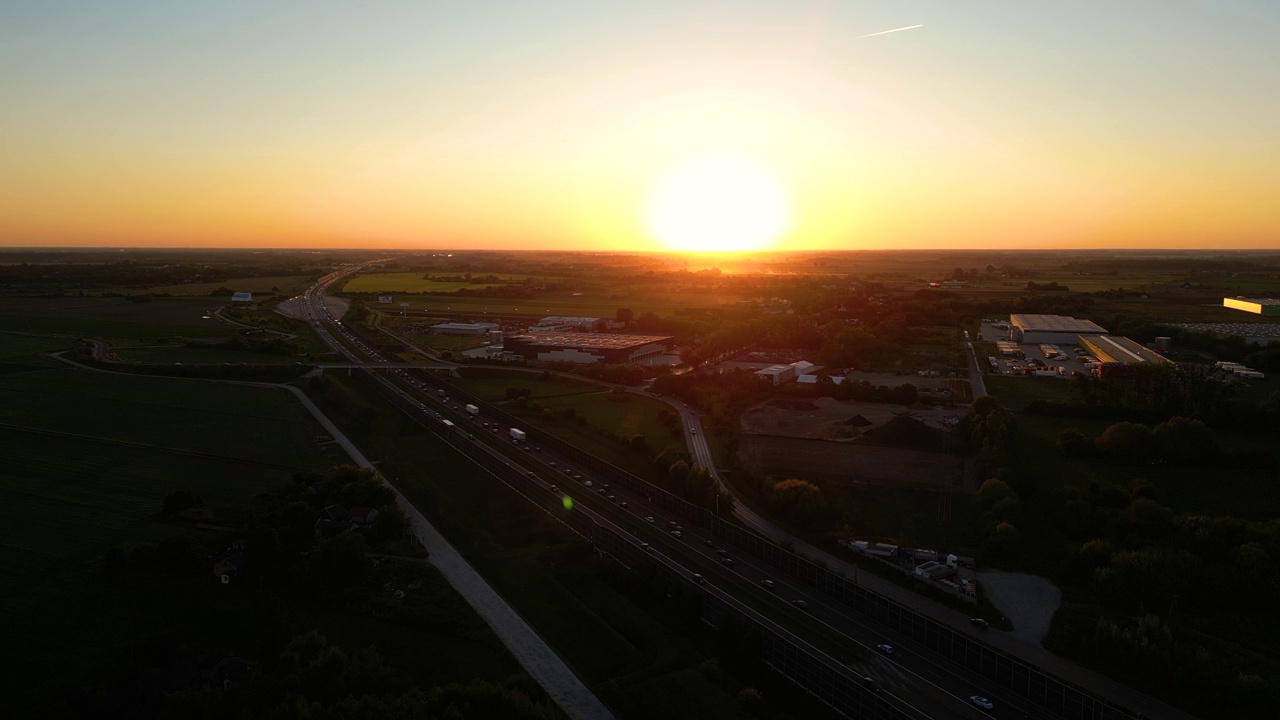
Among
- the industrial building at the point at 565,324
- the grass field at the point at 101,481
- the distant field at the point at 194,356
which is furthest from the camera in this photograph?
the industrial building at the point at 565,324

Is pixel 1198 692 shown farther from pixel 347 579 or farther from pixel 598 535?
pixel 347 579

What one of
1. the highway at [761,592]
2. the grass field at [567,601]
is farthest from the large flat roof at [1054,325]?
the grass field at [567,601]

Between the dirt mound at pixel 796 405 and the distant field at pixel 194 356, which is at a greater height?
the distant field at pixel 194 356

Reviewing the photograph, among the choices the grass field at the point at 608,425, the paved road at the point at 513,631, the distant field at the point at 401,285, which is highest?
the distant field at the point at 401,285

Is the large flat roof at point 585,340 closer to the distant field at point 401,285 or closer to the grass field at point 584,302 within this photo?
the grass field at point 584,302

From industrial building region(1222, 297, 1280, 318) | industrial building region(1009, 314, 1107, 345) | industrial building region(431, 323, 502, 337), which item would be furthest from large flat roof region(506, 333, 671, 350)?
industrial building region(1222, 297, 1280, 318)

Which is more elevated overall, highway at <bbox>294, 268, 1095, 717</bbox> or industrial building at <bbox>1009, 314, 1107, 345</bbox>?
industrial building at <bbox>1009, 314, 1107, 345</bbox>

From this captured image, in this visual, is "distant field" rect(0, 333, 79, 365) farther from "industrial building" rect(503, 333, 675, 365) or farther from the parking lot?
the parking lot

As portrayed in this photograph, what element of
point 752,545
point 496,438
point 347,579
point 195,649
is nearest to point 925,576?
point 752,545
